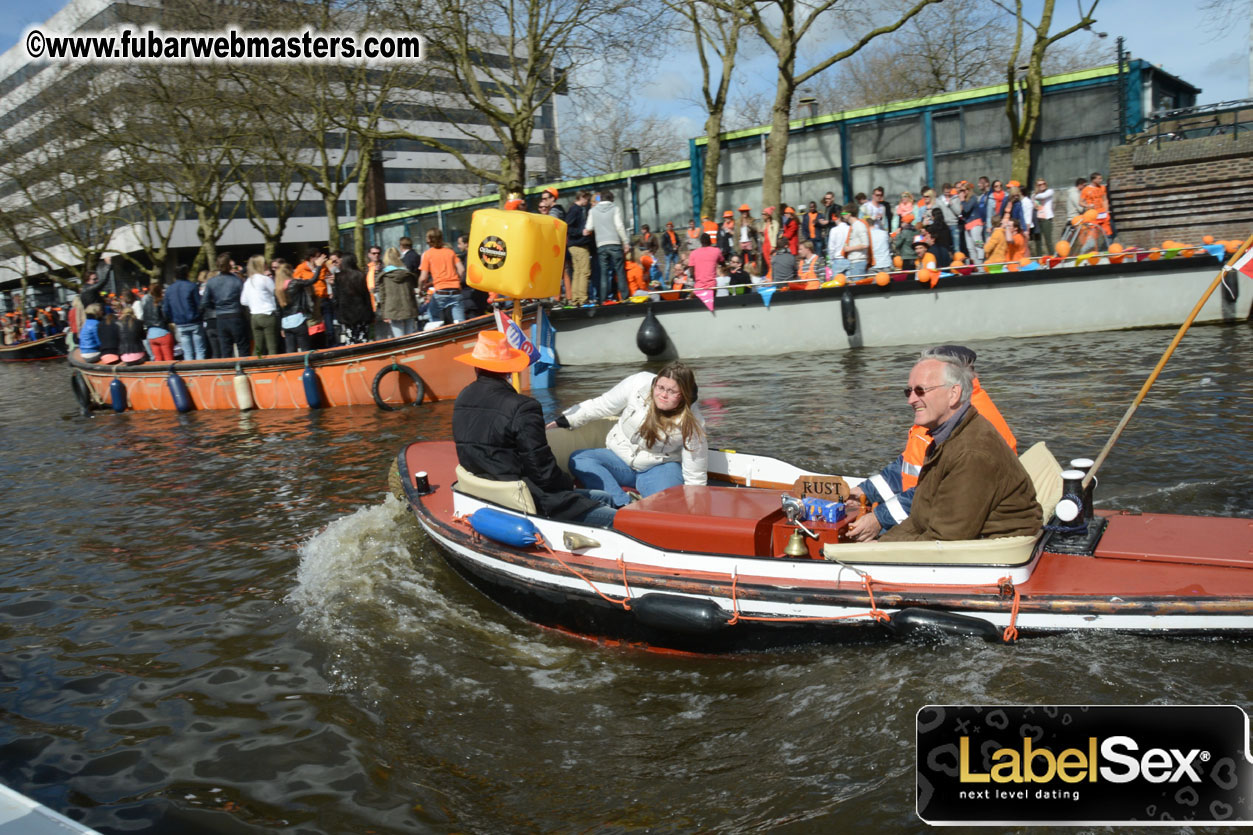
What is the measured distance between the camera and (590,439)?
764cm

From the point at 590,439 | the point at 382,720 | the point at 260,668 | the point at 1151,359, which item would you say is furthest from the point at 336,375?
the point at 1151,359

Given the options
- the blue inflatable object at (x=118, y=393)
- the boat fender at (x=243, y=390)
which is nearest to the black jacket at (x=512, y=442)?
the boat fender at (x=243, y=390)

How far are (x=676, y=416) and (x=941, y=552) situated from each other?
2063 mm

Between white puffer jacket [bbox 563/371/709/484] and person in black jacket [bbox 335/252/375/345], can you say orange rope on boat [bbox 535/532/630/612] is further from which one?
person in black jacket [bbox 335/252/375/345]

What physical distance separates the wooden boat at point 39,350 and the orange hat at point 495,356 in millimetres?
31288

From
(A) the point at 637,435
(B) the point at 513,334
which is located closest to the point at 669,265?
(B) the point at 513,334

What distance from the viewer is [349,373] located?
13906 millimetres

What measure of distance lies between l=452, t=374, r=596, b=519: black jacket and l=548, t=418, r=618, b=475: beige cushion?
Result: 1046 mm

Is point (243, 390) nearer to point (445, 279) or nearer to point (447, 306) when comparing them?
point (447, 306)

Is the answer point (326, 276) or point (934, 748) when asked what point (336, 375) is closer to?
point (326, 276)

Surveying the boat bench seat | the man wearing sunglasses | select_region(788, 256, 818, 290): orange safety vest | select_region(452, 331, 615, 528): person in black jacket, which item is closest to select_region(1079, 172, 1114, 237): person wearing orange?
select_region(788, 256, 818, 290): orange safety vest

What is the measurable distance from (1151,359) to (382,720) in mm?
10563

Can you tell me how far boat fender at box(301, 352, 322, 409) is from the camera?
13969mm

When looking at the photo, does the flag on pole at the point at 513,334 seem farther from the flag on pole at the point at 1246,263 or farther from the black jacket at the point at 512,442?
the flag on pole at the point at 1246,263
